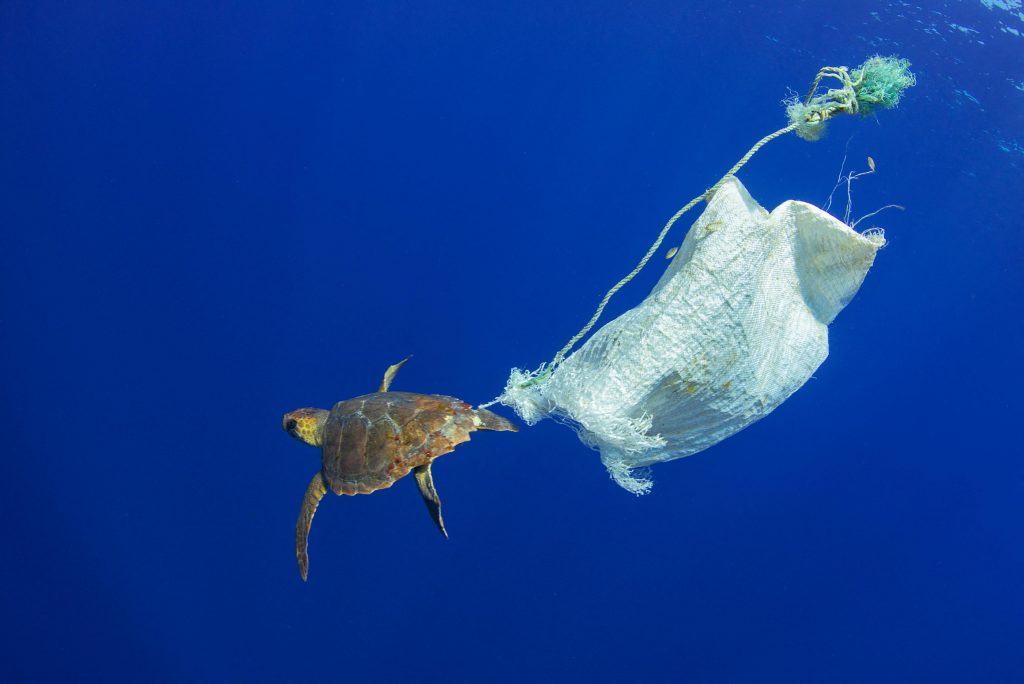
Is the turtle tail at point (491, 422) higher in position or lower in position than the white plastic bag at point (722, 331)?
higher

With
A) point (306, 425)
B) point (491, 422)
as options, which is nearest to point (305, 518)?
point (306, 425)

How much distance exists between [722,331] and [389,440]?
1.88 meters

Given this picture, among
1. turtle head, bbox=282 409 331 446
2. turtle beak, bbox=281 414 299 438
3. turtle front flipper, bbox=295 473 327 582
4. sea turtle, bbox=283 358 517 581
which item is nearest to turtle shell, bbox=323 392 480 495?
sea turtle, bbox=283 358 517 581

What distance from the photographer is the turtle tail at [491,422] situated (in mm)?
3232

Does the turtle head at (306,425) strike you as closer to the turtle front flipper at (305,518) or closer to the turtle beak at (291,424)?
the turtle beak at (291,424)

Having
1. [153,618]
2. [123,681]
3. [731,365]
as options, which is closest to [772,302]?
[731,365]

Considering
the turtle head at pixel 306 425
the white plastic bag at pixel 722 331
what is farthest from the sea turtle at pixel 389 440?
the white plastic bag at pixel 722 331

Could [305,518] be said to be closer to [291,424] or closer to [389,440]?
[291,424]

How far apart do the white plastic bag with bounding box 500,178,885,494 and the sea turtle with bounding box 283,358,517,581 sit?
2.36 feet

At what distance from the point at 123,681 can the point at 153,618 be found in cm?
143

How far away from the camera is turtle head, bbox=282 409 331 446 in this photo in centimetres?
380

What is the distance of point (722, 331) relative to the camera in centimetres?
252

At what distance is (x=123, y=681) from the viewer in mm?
10117

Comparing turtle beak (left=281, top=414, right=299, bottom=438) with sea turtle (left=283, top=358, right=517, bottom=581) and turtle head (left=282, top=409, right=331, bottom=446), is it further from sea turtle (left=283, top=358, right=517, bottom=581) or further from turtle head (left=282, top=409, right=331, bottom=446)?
sea turtle (left=283, top=358, right=517, bottom=581)
